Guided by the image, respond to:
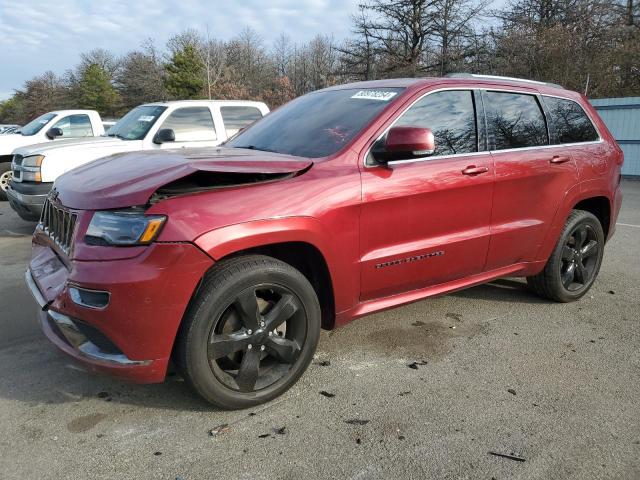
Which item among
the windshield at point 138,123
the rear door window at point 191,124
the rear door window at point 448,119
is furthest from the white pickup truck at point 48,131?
the rear door window at point 448,119

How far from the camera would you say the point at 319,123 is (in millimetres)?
3520

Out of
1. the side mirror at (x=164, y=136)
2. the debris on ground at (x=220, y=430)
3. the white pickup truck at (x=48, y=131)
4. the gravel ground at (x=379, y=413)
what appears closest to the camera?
the gravel ground at (x=379, y=413)

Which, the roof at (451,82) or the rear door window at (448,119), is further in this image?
the roof at (451,82)

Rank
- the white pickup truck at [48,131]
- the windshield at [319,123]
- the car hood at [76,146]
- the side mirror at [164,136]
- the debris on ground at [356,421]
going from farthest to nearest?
the white pickup truck at [48,131] → the side mirror at [164,136] → the car hood at [76,146] → the windshield at [319,123] → the debris on ground at [356,421]

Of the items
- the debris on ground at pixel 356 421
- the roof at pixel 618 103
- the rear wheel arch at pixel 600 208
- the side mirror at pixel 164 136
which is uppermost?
the roof at pixel 618 103

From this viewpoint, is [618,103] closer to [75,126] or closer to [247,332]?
[75,126]

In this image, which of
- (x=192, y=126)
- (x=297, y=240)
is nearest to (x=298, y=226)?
(x=297, y=240)

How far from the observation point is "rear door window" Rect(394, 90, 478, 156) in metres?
3.41

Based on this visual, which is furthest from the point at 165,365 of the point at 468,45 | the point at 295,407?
the point at 468,45

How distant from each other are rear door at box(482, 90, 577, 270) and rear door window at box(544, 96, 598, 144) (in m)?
0.11

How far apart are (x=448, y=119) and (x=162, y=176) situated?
6.76ft

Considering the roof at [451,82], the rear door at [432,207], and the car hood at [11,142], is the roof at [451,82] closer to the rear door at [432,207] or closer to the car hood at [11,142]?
the rear door at [432,207]

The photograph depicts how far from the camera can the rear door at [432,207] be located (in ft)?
10.2

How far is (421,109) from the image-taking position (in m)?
3.42
